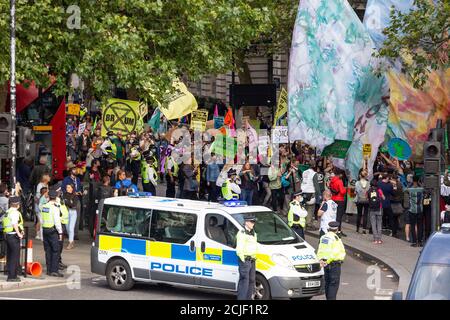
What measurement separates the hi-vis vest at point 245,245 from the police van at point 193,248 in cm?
48

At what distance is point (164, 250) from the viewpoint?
66.3 feet

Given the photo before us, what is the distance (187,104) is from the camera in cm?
3569

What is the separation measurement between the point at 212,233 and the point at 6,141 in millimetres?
4460

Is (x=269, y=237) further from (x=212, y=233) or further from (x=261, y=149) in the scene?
(x=261, y=149)

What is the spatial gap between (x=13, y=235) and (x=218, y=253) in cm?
392

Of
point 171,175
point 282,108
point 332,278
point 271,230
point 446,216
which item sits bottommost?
point 332,278

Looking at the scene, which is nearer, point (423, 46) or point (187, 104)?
A: point (423, 46)

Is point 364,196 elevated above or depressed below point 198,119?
below

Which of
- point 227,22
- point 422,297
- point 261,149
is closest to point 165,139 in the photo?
point 261,149

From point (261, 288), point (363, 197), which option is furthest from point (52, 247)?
point (363, 197)

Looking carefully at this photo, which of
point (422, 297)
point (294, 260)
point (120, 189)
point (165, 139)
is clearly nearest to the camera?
point (422, 297)

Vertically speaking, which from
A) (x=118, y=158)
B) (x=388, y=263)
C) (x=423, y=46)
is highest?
(x=423, y=46)

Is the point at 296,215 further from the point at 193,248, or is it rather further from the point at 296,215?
the point at 193,248

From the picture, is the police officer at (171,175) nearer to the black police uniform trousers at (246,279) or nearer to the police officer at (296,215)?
the police officer at (296,215)
